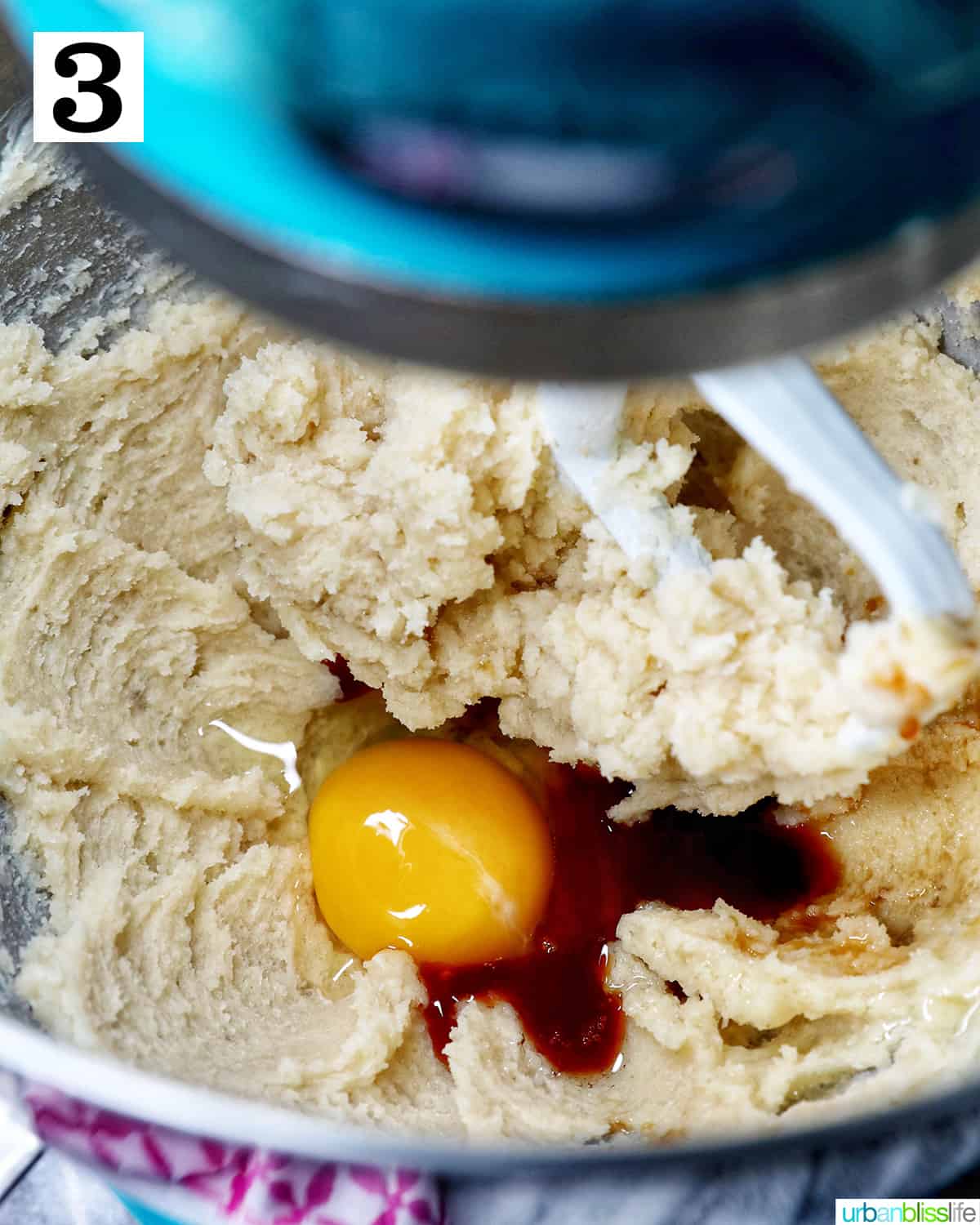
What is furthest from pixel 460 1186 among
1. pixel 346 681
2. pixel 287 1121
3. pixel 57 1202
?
pixel 346 681

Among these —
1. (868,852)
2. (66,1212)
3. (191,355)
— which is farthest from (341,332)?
(66,1212)

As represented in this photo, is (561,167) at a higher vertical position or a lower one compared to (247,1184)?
higher

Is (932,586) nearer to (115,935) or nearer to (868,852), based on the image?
(868,852)

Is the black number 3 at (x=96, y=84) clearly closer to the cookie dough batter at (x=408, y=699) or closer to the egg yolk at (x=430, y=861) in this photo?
the cookie dough batter at (x=408, y=699)

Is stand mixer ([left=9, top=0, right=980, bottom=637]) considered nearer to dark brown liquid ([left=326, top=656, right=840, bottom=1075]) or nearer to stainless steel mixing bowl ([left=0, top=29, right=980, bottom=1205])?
stainless steel mixing bowl ([left=0, top=29, right=980, bottom=1205])

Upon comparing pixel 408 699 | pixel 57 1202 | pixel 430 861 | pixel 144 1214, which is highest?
pixel 408 699

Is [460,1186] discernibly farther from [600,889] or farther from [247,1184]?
[600,889]

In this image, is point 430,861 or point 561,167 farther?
point 430,861

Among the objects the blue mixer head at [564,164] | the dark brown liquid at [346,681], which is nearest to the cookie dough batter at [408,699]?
the dark brown liquid at [346,681]
